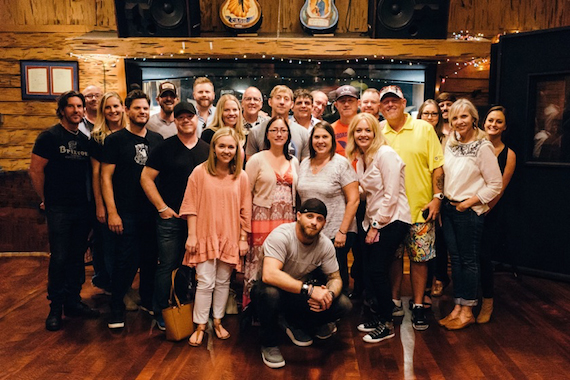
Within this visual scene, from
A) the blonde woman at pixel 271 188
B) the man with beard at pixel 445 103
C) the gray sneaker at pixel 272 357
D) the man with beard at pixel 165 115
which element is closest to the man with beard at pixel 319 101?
the man with beard at pixel 445 103

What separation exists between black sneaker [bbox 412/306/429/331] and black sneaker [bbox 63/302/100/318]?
88.8 inches

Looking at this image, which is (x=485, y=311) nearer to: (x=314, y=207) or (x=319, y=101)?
(x=314, y=207)

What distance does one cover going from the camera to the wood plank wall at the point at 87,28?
5230mm

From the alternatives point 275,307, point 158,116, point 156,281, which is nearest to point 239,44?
point 158,116

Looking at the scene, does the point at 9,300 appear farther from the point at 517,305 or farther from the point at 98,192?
the point at 517,305

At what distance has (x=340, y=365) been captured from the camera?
9.14 feet

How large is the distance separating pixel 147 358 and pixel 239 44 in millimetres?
3144

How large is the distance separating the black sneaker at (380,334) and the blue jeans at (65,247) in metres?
2.05

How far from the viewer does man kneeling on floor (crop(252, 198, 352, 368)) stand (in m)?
2.78

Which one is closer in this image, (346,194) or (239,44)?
(346,194)

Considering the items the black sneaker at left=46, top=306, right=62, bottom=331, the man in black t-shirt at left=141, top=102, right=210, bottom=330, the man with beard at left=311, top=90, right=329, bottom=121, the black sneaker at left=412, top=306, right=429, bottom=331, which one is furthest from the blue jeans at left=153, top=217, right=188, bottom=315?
the man with beard at left=311, top=90, right=329, bottom=121

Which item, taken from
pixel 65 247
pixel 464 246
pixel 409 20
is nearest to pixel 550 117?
pixel 409 20

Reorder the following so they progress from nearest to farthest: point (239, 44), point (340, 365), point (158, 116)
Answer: point (340, 365)
point (158, 116)
point (239, 44)

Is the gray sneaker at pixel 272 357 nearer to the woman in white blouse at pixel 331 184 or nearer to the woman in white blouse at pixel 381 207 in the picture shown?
the woman in white blouse at pixel 381 207
